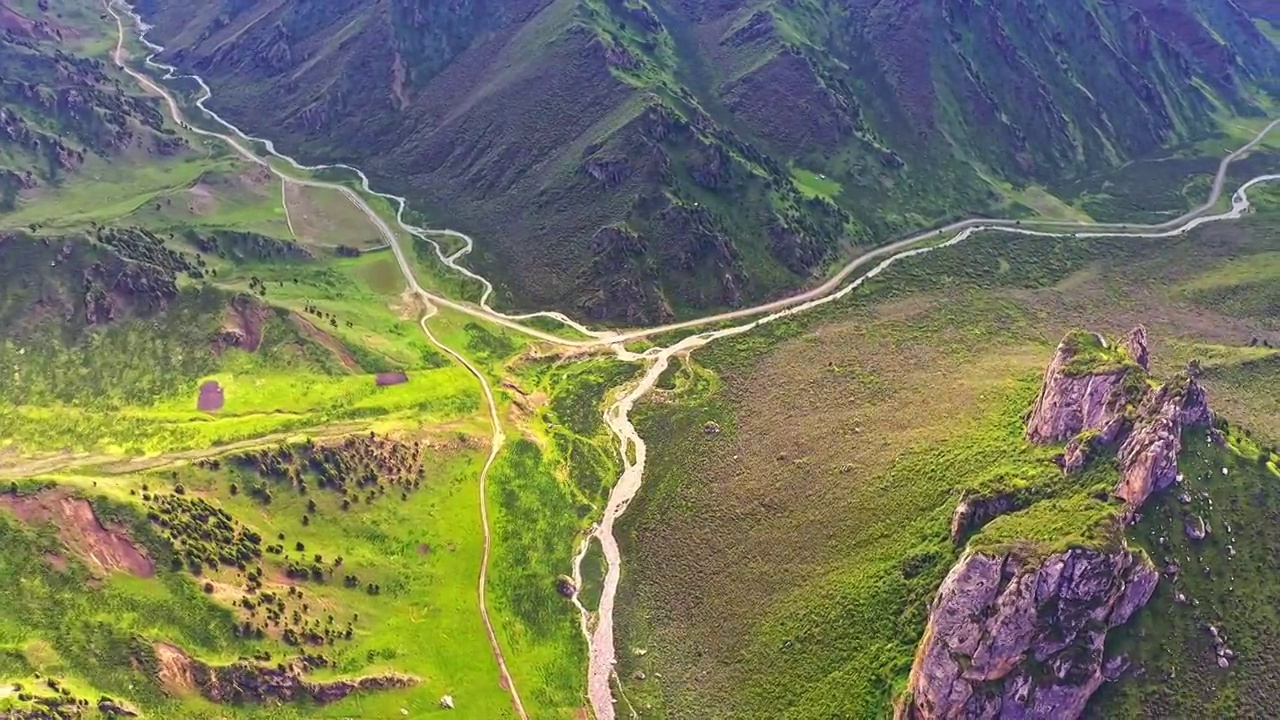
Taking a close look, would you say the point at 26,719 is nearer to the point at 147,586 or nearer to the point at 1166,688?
the point at 147,586

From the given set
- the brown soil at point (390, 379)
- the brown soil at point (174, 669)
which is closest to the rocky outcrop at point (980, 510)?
the brown soil at point (174, 669)

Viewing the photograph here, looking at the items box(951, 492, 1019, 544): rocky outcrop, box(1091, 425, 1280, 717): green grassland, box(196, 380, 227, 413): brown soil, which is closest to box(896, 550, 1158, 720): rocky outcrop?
box(1091, 425, 1280, 717): green grassland

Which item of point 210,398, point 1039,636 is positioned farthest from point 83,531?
point 1039,636

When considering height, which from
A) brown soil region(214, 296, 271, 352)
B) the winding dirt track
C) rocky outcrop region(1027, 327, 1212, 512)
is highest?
brown soil region(214, 296, 271, 352)

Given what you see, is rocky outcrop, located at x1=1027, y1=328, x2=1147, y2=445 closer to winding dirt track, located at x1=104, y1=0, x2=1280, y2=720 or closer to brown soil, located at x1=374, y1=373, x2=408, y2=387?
winding dirt track, located at x1=104, y1=0, x2=1280, y2=720

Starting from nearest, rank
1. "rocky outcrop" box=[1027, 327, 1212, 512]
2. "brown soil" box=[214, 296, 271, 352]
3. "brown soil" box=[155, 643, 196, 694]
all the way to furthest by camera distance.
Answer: "brown soil" box=[155, 643, 196, 694], "rocky outcrop" box=[1027, 327, 1212, 512], "brown soil" box=[214, 296, 271, 352]

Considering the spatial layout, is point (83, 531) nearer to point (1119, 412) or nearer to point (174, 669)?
point (174, 669)

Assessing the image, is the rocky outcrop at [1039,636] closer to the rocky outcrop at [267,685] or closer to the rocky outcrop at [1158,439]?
the rocky outcrop at [1158,439]
